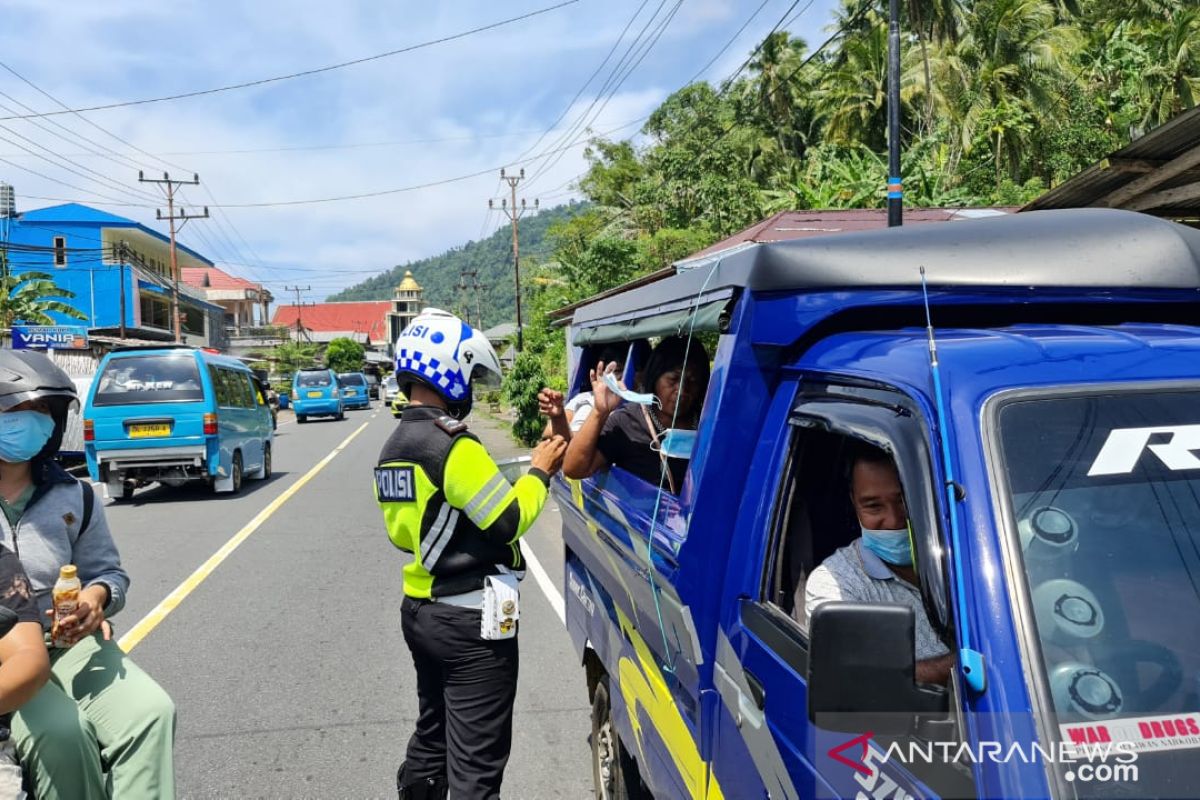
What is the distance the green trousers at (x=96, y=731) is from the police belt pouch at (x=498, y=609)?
3.10ft

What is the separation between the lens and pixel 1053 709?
1.45m

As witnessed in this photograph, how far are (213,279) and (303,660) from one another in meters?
89.8

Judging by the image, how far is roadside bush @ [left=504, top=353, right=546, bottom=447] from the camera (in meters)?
21.7

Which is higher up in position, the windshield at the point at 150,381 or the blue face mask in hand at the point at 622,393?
the blue face mask in hand at the point at 622,393

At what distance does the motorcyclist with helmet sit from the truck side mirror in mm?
2089

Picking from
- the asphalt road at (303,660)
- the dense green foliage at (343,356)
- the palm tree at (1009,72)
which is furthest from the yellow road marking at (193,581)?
the dense green foliage at (343,356)

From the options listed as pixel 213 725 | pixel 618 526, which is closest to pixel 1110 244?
pixel 618 526

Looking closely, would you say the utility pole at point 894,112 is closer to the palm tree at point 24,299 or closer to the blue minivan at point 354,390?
the palm tree at point 24,299

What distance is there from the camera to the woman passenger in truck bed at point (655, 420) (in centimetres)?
392

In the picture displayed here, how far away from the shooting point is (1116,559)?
1667 millimetres

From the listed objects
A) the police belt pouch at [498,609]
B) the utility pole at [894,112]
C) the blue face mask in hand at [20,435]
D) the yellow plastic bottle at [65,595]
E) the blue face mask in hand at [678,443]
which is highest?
the utility pole at [894,112]

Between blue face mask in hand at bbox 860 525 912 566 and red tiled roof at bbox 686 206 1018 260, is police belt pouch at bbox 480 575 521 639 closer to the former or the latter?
blue face mask in hand at bbox 860 525 912 566

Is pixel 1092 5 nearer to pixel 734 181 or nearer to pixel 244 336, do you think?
pixel 734 181

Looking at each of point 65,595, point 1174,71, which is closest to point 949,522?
point 65,595
